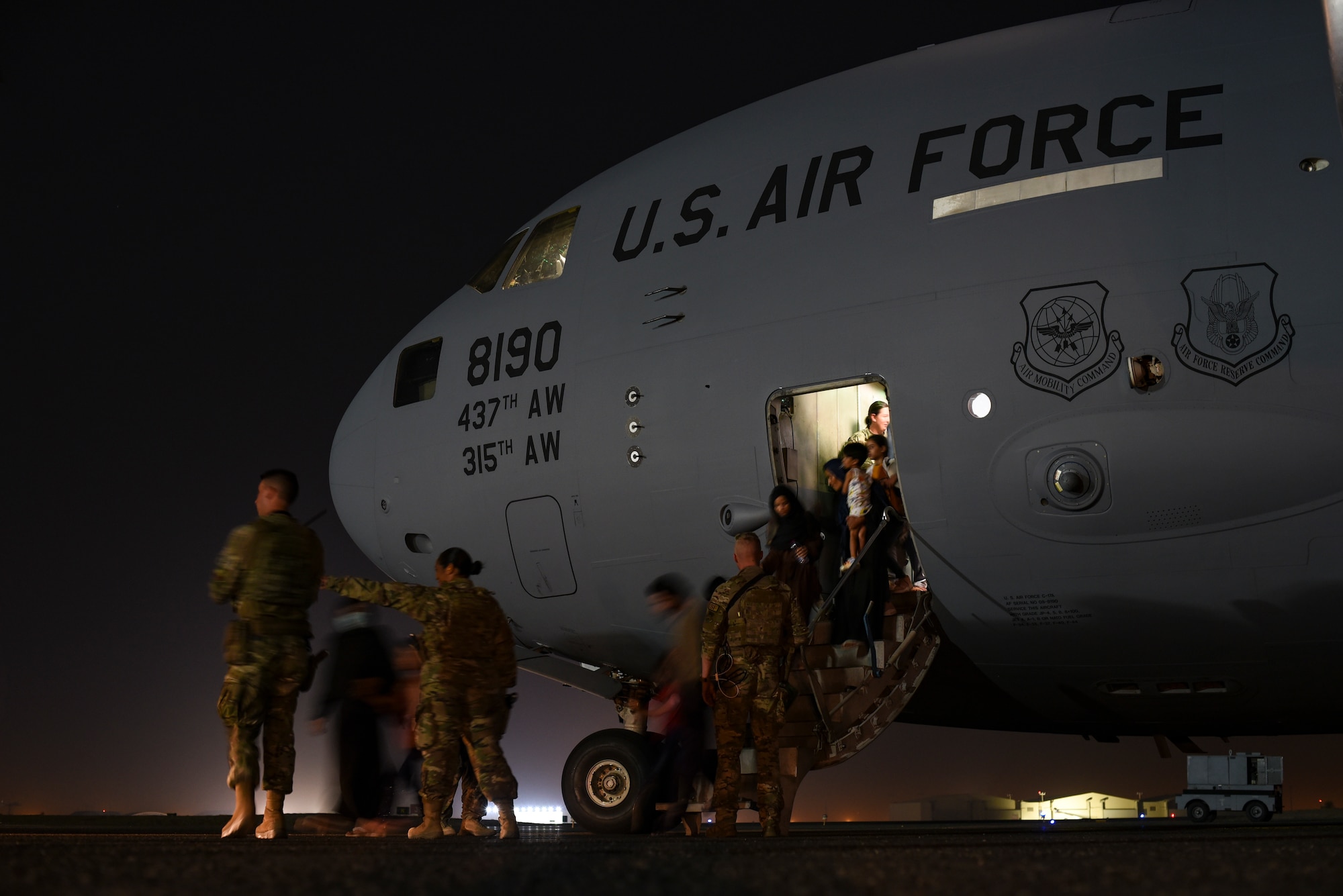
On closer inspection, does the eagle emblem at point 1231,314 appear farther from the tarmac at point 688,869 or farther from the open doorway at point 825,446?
the tarmac at point 688,869

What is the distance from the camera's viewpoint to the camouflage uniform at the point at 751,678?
301 inches

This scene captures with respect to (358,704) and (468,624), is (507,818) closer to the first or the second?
(468,624)

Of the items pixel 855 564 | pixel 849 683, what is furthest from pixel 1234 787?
pixel 855 564

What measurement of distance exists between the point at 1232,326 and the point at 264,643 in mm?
5976

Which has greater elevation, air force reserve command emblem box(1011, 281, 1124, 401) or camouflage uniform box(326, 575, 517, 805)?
air force reserve command emblem box(1011, 281, 1124, 401)

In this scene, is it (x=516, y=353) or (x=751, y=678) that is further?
(x=516, y=353)

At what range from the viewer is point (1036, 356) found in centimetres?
800

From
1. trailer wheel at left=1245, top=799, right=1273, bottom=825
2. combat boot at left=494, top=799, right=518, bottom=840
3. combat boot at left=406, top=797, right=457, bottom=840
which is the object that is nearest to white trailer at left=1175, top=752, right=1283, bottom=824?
trailer wheel at left=1245, top=799, right=1273, bottom=825

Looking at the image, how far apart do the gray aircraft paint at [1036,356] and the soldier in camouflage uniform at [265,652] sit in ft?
11.4

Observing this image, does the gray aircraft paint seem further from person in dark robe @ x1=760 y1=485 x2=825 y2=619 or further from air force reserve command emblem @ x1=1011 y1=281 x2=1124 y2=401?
person in dark robe @ x1=760 y1=485 x2=825 y2=619

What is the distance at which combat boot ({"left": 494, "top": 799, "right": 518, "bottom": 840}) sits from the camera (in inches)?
293

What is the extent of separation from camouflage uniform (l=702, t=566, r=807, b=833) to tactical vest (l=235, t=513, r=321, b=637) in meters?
2.54

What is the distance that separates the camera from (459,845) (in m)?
5.54

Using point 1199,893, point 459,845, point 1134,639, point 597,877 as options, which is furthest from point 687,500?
point 1199,893
